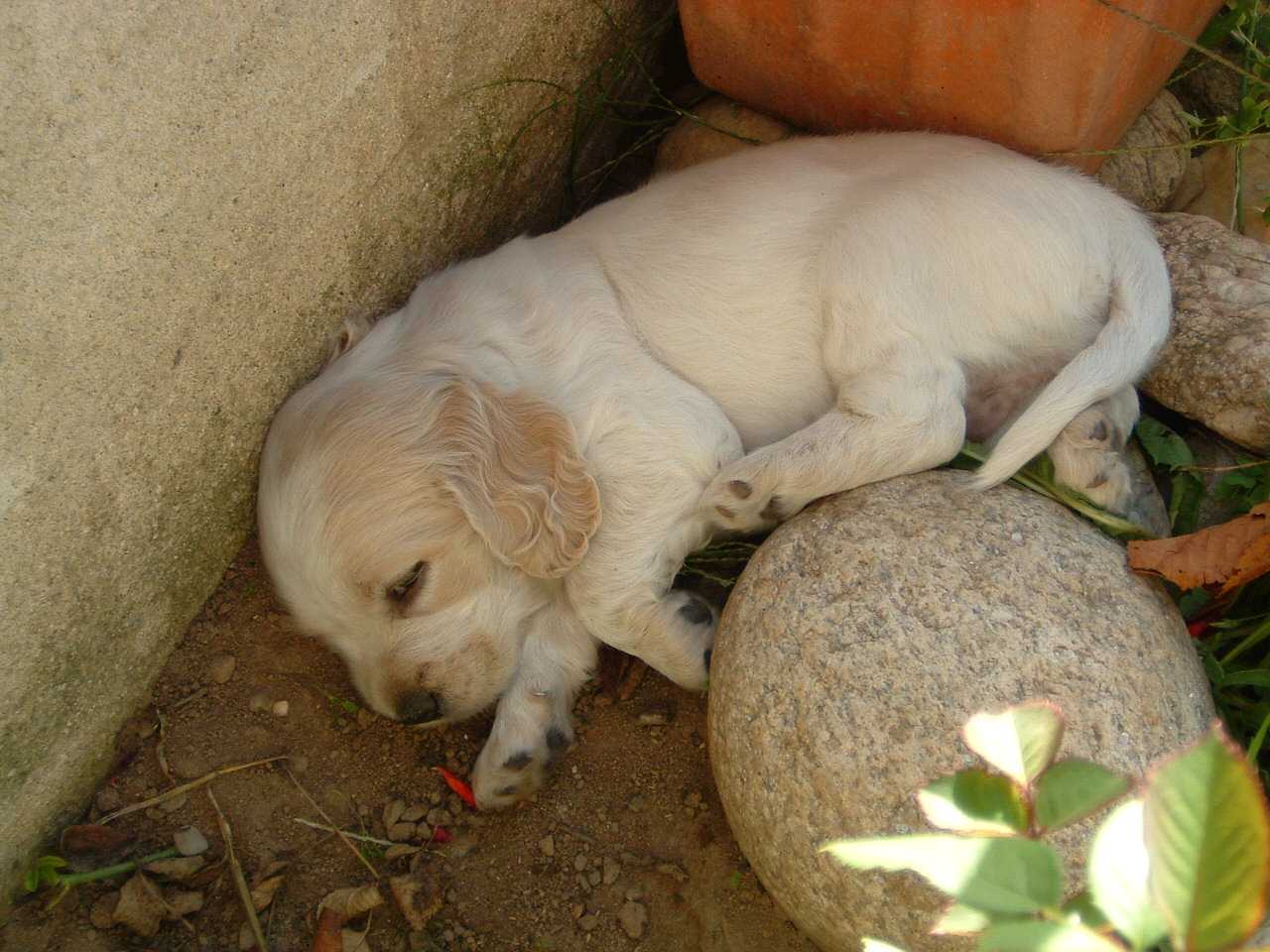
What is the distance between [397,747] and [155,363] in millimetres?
1399

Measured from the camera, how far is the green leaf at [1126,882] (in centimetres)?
76

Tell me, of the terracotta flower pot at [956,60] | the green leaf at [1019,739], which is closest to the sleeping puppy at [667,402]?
the terracotta flower pot at [956,60]

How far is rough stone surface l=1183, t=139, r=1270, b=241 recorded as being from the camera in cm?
424

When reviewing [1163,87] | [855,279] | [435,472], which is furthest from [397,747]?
[1163,87]

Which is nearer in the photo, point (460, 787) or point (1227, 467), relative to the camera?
point (1227, 467)

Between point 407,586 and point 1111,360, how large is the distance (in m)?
2.04

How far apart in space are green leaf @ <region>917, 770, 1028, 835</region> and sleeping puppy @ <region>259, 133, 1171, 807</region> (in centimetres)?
224

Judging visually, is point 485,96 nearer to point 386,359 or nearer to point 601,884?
point 386,359

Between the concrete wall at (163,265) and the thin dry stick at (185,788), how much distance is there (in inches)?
4.4

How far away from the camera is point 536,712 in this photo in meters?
3.56

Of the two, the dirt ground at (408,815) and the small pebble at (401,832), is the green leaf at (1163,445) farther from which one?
the small pebble at (401,832)

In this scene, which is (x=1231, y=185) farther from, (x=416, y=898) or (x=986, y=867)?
(x=986, y=867)

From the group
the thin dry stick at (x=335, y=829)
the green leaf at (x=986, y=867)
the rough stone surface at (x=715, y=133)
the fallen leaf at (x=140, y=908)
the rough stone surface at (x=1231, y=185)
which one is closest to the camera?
the green leaf at (x=986, y=867)

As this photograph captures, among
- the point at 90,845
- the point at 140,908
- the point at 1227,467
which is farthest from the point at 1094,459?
the point at 90,845
